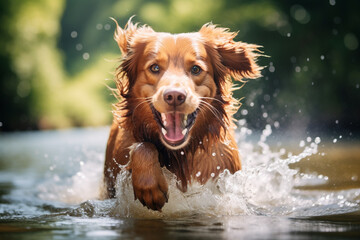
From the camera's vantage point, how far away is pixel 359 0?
17234 millimetres

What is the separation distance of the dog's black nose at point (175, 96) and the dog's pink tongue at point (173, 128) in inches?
8.3

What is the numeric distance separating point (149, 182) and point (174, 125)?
48 centimetres

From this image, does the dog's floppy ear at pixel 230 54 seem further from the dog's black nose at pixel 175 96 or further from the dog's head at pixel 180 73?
the dog's black nose at pixel 175 96

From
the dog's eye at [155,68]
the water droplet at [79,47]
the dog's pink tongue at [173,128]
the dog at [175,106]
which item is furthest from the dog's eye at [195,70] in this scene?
the water droplet at [79,47]

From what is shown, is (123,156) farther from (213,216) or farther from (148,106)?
(213,216)

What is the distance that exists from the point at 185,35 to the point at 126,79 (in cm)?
60

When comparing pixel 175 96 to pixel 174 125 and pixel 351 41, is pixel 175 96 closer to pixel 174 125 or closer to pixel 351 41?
pixel 174 125

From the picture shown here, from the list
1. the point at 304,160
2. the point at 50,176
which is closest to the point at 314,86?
the point at 304,160

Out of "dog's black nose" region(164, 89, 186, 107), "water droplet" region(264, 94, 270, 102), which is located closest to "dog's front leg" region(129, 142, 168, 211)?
"dog's black nose" region(164, 89, 186, 107)

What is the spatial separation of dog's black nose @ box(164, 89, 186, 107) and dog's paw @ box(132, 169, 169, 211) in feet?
1.61

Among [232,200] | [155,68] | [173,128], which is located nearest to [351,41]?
[232,200]

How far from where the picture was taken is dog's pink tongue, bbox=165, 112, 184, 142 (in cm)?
430

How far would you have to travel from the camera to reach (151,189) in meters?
4.07

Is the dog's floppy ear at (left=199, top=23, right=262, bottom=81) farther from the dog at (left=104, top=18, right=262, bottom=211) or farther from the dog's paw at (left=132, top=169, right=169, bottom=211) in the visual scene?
the dog's paw at (left=132, top=169, right=169, bottom=211)
